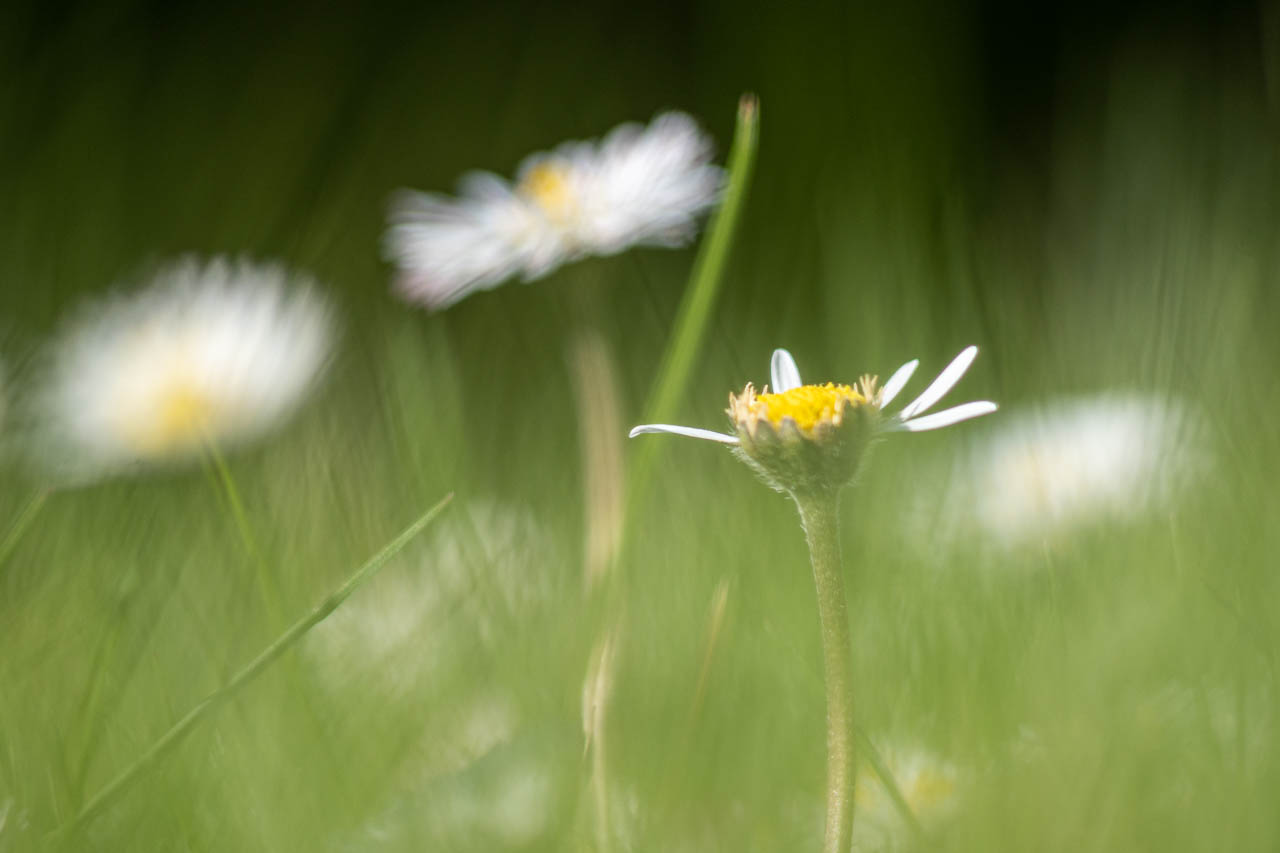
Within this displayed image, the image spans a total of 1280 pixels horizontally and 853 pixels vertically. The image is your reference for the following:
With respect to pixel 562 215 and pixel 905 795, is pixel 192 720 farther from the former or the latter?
pixel 562 215

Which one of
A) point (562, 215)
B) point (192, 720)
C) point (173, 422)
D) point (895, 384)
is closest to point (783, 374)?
point (895, 384)

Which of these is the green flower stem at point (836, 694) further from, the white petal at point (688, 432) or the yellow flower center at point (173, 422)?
the yellow flower center at point (173, 422)

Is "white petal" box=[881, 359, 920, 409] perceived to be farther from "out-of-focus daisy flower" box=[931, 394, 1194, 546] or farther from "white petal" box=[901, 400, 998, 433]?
"out-of-focus daisy flower" box=[931, 394, 1194, 546]

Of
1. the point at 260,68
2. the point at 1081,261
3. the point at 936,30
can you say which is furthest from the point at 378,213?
the point at 1081,261

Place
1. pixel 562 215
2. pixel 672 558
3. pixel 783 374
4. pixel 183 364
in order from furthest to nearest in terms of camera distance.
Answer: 1. pixel 183 364
2. pixel 562 215
3. pixel 672 558
4. pixel 783 374

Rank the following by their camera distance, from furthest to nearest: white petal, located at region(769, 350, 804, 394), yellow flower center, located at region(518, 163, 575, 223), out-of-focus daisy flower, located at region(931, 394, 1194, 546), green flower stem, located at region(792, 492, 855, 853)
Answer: yellow flower center, located at region(518, 163, 575, 223) → out-of-focus daisy flower, located at region(931, 394, 1194, 546) → white petal, located at region(769, 350, 804, 394) → green flower stem, located at region(792, 492, 855, 853)

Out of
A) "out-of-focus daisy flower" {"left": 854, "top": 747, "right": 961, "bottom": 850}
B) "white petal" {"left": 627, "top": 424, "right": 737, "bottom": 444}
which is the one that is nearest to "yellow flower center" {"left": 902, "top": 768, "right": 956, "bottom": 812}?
"out-of-focus daisy flower" {"left": 854, "top": 747, "right": 961, "bottom": 850}

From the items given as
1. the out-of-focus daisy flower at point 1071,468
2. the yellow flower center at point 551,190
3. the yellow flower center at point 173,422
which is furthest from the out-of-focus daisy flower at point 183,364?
the out-of-focus daisy flower at point 1071,468
